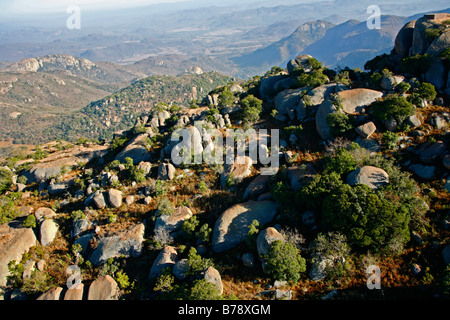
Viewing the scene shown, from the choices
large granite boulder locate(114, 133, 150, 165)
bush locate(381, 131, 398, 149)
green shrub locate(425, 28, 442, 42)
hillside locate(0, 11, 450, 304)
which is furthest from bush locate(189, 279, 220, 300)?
green shrub locate(425, 28, 442, 42)

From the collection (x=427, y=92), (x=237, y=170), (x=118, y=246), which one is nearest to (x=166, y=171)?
(x=237, y=170)

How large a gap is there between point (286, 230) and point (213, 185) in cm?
999

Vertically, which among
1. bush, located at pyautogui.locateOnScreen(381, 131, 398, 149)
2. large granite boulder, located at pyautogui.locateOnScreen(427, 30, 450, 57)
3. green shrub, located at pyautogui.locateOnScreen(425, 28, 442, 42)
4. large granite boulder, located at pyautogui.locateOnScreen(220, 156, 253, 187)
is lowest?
large granite boulder, located at pyautogui.locateOnScreen(220, 156, 253, 187)

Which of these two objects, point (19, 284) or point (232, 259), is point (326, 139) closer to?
point (232, 259)

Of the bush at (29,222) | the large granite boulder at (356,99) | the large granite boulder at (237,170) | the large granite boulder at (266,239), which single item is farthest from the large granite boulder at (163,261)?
the large granite boulder at (356,99)

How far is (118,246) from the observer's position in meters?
20.8

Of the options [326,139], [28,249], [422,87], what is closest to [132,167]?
[28,249]

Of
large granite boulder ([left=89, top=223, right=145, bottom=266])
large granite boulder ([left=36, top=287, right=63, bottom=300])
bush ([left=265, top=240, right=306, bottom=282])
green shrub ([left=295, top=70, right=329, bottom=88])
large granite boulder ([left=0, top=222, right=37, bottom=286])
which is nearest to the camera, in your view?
bush ([left=265, top=240, right=306, bottom=282])

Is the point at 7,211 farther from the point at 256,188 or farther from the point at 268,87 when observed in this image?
the point at 268,87

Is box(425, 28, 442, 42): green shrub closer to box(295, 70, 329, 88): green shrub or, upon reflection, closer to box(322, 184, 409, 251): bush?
box(295, 70, 329, 88): green shrub

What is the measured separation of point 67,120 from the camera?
190 m

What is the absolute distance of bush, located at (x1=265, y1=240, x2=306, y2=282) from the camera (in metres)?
16.4

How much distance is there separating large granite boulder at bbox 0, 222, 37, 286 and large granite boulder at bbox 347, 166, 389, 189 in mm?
29979

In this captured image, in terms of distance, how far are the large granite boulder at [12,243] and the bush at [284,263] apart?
21.7m
